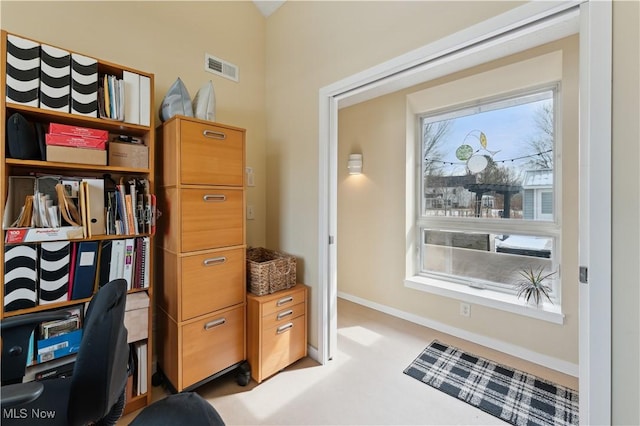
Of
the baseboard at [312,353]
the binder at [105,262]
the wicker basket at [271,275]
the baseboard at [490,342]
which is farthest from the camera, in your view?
the baseboard at [312,353]

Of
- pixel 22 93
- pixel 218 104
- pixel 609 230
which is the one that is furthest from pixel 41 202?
pixel 609 230

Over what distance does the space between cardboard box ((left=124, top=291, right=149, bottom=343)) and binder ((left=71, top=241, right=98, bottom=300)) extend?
0.21m

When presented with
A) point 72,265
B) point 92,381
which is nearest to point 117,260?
point 72,265

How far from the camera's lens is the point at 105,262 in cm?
153

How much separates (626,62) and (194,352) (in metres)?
2.53

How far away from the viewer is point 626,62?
3.49 ft

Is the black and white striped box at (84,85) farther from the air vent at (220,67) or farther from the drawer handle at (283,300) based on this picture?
the drawer handle at (283,300)

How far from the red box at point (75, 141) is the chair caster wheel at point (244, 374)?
1.63m

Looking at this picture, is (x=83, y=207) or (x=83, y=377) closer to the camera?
(x=83, y=377)

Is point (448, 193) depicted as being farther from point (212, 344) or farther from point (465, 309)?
point (212, 344)

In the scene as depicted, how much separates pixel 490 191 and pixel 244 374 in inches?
101

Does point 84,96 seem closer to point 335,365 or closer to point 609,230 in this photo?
point 335,365

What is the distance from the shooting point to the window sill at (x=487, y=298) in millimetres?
2141

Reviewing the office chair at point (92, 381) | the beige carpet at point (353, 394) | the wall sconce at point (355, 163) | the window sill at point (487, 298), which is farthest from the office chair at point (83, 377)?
the wall sconce at point (355, 163)
